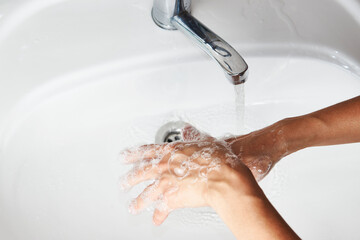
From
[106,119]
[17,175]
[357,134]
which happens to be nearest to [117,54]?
[106,119]

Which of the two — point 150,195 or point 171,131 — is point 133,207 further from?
point 171,131

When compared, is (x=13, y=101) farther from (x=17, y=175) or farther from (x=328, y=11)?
(x=328, y=11)

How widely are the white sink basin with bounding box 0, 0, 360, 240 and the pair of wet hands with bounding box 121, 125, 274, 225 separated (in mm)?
45

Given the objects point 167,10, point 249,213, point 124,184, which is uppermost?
point 167,10

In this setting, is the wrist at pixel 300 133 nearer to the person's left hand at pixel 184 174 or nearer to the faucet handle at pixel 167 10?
the person's left hand at pixel 184 174

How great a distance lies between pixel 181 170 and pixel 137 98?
0.47 feet

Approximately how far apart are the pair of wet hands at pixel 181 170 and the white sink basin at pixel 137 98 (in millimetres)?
45

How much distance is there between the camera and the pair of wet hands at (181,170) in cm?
48

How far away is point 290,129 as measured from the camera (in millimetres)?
542

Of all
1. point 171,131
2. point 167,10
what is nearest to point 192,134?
point 171,131

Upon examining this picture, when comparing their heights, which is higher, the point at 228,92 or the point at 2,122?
the point at 2,122

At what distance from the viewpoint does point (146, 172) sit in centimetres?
52

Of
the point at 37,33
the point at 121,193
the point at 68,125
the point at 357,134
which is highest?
the point at 37,33

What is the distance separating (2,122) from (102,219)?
0.17m
